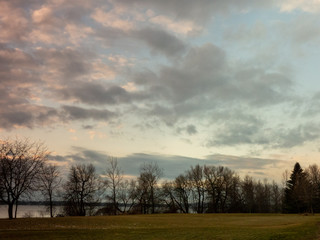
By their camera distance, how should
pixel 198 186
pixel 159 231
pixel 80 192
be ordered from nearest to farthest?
pixel 159 231
pixel 80 192
pixel 198 186

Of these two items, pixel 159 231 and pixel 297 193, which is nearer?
pixel 159 231

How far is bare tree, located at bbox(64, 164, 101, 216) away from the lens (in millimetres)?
74625

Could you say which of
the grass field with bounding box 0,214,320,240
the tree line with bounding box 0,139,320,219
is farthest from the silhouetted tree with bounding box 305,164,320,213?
the grass field with bounding box 0,214,320,240

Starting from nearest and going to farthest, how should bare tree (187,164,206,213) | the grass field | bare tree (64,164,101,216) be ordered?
the grass field → bare tree (64,164,101,216) → bare tree (187,164,206,213)

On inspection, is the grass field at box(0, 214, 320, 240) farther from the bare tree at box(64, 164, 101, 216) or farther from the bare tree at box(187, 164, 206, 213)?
the bare tree at box(187, 164, 206, 213)

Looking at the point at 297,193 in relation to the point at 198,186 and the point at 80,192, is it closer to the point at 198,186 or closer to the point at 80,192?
the point at 198,186

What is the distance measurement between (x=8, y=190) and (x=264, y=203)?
308 feet

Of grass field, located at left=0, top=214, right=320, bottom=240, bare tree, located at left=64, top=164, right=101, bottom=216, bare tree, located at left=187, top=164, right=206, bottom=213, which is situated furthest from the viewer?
bare tree, located at left=187, top=164, right=206, bottom=213

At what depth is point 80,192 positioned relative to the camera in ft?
250

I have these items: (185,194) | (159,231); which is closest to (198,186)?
(185,194)

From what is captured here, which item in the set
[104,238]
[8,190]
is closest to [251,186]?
[8,190]

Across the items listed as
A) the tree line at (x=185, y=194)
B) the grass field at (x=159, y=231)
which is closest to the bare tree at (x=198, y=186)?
the tree line at (x=185, y=194)

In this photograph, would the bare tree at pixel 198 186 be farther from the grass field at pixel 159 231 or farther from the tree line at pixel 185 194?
the grass field at pixel 159 231

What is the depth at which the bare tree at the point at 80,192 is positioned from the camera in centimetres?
7462
